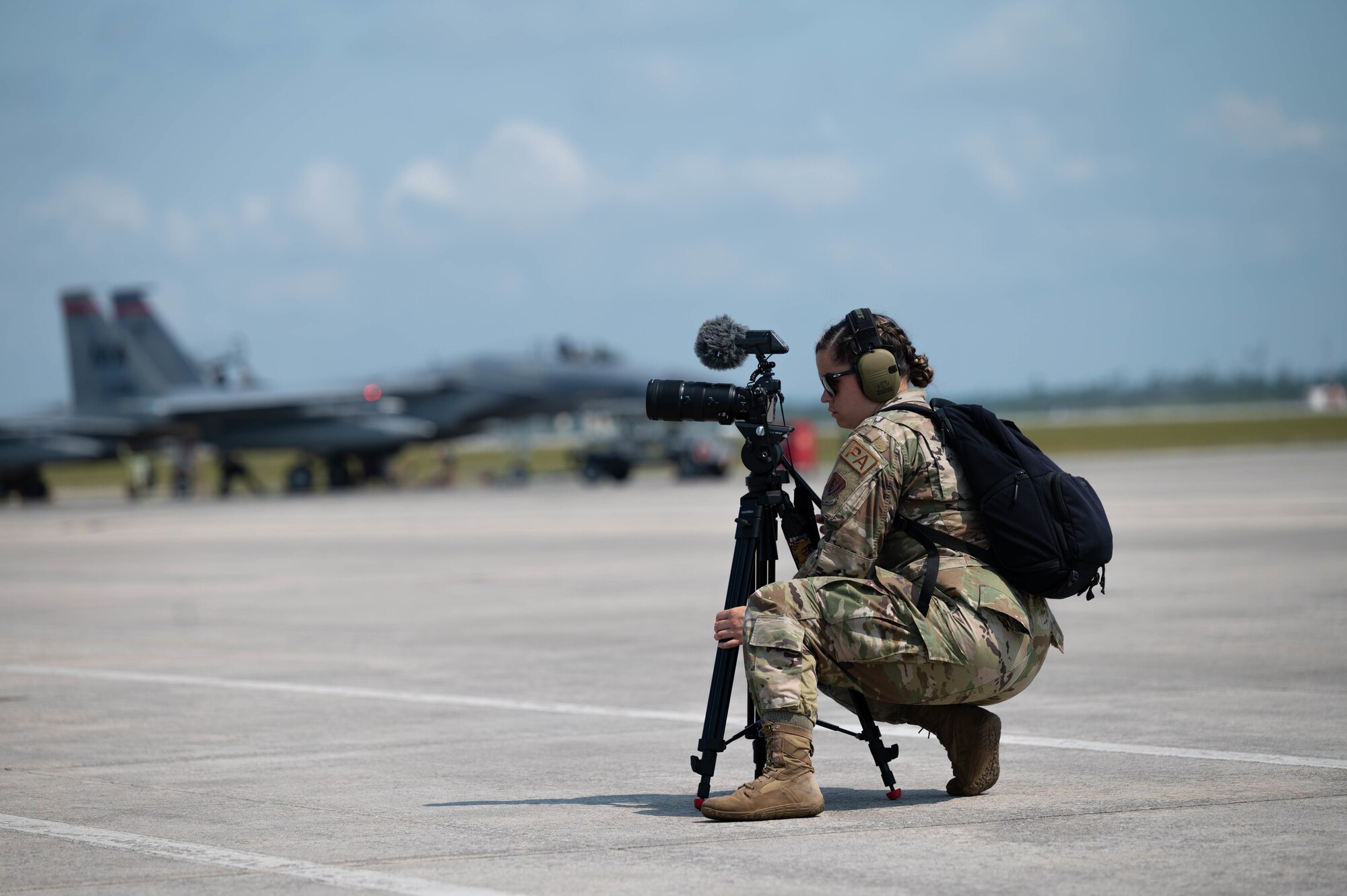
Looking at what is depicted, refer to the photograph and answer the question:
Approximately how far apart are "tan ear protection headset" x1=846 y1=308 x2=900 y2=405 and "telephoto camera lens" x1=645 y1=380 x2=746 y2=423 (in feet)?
1.37

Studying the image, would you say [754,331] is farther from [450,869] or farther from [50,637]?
[50,637]

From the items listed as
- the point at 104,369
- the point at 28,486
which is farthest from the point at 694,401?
the point at 104,369

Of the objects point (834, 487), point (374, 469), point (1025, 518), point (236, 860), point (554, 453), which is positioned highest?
point (834, 487)

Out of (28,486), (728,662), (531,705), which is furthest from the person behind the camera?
(28,486)

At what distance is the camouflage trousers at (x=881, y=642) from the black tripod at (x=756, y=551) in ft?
0.62

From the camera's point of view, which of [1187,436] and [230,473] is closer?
[230,473]

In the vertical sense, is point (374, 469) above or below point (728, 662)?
below

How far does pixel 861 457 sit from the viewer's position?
5258 mm

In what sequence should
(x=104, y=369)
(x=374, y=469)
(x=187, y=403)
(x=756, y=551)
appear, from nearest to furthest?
(x=756, y=551), (x=187, y=403), (x=374, y=469), (x=104, y=369)

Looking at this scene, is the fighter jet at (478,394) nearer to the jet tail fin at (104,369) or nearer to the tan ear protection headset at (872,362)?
the jet tail fin at (104,369)

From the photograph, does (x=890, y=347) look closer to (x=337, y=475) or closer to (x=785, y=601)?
(x=785, y=601)

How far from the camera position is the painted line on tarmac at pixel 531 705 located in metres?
6.30

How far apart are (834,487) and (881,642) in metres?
0.53

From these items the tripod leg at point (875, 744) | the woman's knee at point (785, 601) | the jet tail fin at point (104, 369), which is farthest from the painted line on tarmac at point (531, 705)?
the jet tail fin at point (104, 369)
